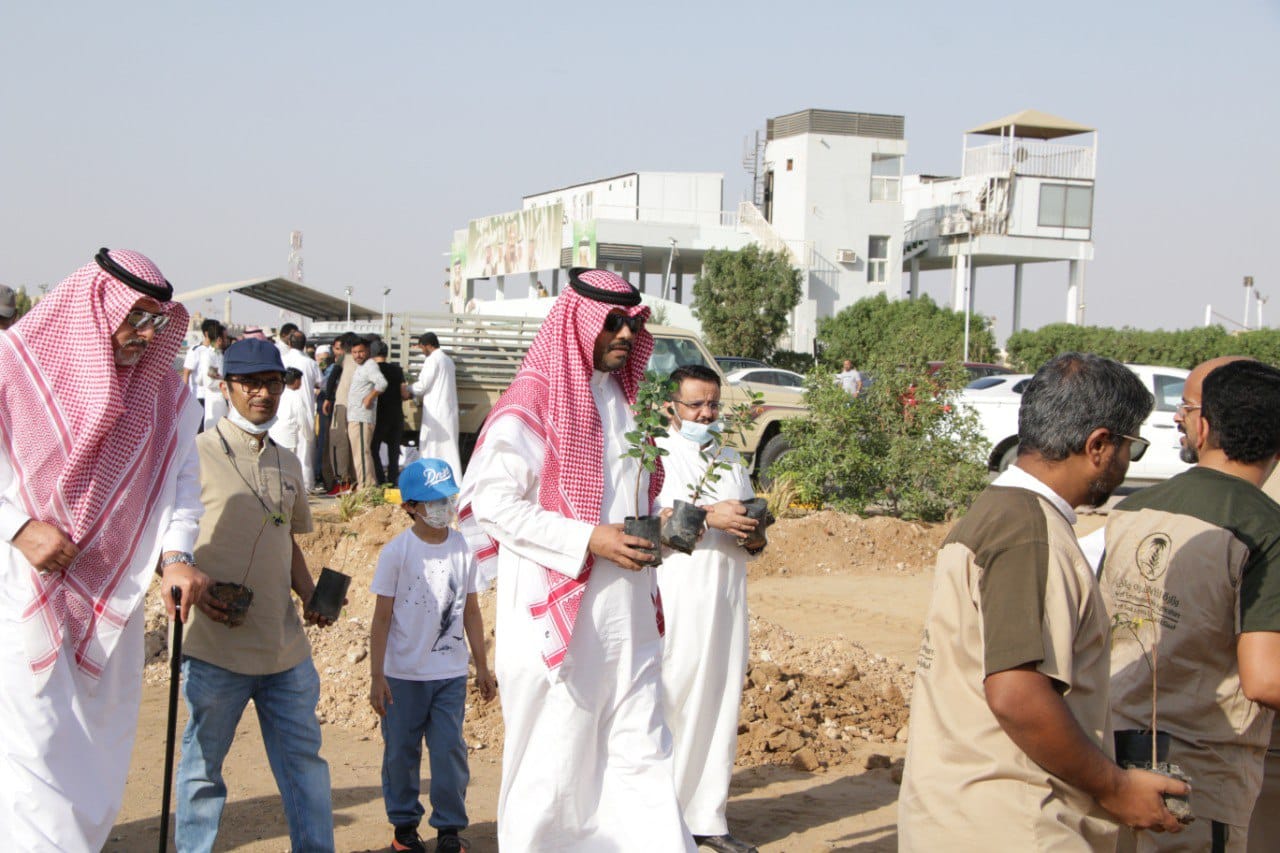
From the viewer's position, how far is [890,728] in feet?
21.6

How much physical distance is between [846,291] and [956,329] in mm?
9408

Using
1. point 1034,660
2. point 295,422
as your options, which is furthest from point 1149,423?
point 1034,660

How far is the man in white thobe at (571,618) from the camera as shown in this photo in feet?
11.5

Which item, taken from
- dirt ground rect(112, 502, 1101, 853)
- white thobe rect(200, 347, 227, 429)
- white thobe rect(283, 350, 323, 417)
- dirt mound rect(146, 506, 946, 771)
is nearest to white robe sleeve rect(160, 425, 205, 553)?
dirt ground rect(112, 502, 1101, 853)

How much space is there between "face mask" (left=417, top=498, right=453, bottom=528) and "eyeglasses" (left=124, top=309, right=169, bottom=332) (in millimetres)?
1261

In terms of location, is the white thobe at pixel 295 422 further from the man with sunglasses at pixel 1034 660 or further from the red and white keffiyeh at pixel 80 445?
the man with sunglasses at pixel 1034 660

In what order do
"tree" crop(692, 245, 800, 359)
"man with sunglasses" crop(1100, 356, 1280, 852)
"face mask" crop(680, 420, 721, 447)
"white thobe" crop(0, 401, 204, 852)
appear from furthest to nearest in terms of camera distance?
"tree" crop(692, 245, 800, 359), "face mask" crop(680, 420, 721, 447), "white thobe" crop(0, 401, 204, 852), "man with sunglasses" crop(1100, 356, 1280, 852)

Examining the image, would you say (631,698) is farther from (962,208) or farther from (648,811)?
(962,208)

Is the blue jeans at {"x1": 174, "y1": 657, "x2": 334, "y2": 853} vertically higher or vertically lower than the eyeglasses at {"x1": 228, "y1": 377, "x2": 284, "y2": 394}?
lower

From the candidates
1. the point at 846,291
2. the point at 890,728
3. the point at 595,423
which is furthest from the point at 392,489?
the point at 846,291

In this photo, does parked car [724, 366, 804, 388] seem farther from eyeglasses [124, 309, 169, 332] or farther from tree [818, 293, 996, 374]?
eyeglasses [124, 309, 169, 332]

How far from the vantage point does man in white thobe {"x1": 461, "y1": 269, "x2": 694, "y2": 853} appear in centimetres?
350

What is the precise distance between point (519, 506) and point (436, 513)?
3.57 feet

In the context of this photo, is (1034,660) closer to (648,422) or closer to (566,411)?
(648,422)
